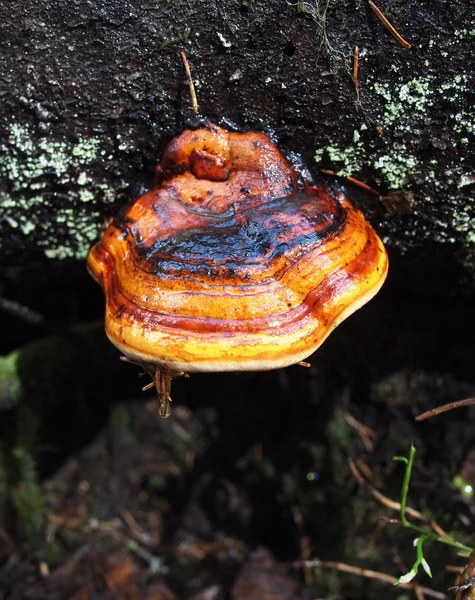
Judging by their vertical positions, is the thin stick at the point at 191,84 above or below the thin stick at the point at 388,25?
below

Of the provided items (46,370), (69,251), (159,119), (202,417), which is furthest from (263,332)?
(202,417)

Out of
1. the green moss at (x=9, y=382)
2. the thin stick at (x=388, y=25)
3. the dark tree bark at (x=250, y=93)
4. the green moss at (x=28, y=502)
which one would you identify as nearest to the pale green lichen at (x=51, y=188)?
the dark tree bark at (x=250, y=93)

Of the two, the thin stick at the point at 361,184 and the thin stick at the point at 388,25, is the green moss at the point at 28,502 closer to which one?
the thin stick at the point at 361,184

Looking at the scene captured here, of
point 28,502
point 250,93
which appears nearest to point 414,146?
point 250,93

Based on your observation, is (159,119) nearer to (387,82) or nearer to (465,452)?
(387,82)

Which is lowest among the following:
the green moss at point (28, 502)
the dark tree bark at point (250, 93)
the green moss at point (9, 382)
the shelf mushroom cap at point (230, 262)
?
the green moss at point (28, 502)

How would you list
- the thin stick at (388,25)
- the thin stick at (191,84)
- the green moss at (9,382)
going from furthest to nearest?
the green moss at (9,382) → the thin stick at (191,84) → the thin stick at (388,25)

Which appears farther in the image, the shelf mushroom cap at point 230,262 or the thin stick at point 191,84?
the thin stick at point 191,84

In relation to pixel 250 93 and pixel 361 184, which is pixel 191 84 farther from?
pixel 361 184
